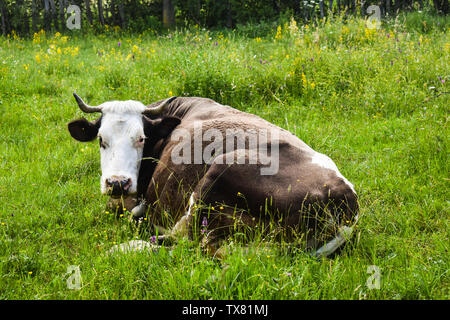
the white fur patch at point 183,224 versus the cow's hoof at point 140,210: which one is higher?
the white fur patch at point 183,224

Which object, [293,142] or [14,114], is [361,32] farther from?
[14,114]

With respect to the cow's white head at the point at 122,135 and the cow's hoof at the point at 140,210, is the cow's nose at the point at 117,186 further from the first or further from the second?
the cow's hoof at the point at 140,210

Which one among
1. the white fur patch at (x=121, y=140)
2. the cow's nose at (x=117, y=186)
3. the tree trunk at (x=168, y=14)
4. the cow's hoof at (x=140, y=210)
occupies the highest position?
the tree trunk at (x=168, y=14)

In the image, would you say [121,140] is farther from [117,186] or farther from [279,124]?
[279,124]

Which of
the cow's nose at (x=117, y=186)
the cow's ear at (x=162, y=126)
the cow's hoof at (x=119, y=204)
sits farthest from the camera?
the cow's ear at (x=162, y=126)

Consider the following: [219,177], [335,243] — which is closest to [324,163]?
[335,243]

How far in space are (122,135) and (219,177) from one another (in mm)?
1511

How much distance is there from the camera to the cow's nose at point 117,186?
4109 millimetres

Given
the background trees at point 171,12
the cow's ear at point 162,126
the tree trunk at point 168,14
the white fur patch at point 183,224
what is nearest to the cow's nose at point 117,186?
the white fur patch at point 183,224

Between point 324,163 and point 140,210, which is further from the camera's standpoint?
point 140,210

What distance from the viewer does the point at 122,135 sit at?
4.54 metres

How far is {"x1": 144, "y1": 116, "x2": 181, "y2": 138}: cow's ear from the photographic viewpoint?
488 centimetres

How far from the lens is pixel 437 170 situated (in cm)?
475

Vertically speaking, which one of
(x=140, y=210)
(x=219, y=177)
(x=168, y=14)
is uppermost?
(x=168, y=14)
